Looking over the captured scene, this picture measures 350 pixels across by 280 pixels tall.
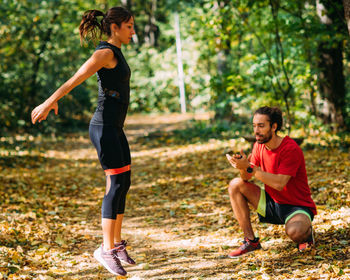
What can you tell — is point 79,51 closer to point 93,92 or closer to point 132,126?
point 93,92

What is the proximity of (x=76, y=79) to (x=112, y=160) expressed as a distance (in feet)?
2.28

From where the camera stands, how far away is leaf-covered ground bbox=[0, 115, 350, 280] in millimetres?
3486

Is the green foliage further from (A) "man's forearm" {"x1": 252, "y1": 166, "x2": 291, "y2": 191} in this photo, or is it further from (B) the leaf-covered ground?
(A) "man's forearm" {"x1": 252, "y1": 166, "x2": 291, "y2": 191}

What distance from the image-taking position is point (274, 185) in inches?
131

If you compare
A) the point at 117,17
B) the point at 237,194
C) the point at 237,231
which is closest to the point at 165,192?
the point at 237,231

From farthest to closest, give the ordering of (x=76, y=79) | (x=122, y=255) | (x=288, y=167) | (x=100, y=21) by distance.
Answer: (x=122, y=255) → (x=288, y=167) → (x=100, y=21) → (x=76, y=79)

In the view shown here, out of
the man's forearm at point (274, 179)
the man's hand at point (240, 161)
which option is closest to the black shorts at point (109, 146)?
the man's hand at point (240, 161)

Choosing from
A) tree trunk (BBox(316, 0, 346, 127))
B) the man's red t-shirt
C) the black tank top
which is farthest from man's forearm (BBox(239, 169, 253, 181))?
tree trunk (BBox(316, 0, 346, 127))

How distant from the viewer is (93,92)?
18359 millimetres

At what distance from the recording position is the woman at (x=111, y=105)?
3049 mm

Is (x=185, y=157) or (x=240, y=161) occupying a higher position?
(x=240, y=161)

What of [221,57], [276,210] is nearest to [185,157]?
[221,57]

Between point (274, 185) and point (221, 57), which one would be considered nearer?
point (274, 185)

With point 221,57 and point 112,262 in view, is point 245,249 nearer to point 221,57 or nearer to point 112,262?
point 112,262
